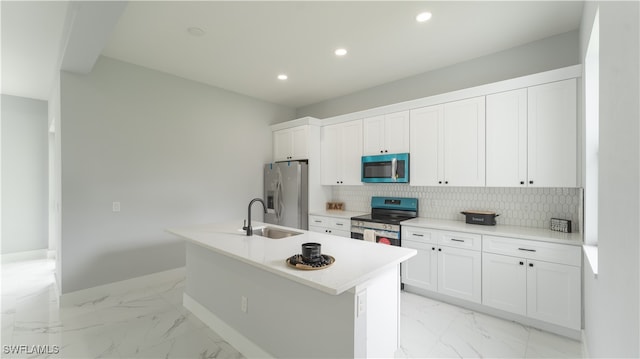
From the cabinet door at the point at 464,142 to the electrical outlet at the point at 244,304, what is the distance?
2524 mm

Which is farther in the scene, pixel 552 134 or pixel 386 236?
pixel 386 236

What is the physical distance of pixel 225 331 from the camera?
2.45 metres

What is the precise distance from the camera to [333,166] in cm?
459

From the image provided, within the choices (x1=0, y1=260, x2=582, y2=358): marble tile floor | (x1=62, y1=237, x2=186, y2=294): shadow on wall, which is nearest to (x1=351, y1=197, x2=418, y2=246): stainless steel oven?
(x1=0, y1=260, x2=582, y2=358): marble tile floor

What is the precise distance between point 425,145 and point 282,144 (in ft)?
8.08

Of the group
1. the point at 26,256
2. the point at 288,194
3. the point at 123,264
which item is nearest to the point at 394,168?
the point at 288,194

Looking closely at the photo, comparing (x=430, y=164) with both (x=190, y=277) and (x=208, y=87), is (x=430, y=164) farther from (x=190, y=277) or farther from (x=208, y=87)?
(x=208, y=87)

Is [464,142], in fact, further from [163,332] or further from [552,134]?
[163,332]

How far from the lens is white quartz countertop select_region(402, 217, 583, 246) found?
2.47 metres

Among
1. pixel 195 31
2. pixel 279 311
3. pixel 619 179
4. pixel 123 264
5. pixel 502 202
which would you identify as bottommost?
pixel 123 264

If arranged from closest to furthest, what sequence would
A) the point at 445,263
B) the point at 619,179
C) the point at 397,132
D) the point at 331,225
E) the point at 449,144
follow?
the point at 619,179
the point at 445,263
the point at 449,144
the point at 397,132
the point at 331,225

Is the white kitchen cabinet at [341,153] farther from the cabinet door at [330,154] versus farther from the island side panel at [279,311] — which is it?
the island side panel at [279,311]

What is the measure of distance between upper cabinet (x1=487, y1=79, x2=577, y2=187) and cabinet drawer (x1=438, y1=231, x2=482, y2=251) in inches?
24.1

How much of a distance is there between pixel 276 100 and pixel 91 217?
3.18 m
